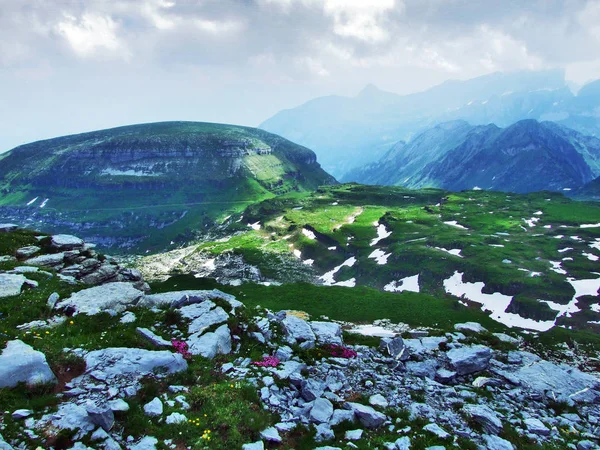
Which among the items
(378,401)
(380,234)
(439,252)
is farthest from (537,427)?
(380,234)

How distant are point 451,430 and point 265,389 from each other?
A: 34.6ft

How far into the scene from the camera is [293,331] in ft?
93.5

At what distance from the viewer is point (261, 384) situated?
19.8 meters

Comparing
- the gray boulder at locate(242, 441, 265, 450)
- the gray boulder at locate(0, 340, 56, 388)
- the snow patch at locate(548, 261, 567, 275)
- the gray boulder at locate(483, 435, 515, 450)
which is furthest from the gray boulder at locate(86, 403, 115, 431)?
the snow patch at locate(548, 261, 567, 275)

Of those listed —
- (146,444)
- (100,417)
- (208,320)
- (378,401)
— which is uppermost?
(100,417)

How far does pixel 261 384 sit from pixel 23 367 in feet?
37.8

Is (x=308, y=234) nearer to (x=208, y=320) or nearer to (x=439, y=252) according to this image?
(x=439, y=252)

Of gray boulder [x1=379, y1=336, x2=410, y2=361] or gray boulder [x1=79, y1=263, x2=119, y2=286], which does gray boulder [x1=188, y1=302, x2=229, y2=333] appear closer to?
gray boulder [x1=379, y1=336, x2=410, y2=361]

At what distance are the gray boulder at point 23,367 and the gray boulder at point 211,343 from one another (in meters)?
7.75

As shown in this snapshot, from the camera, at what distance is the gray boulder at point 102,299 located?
2351cm

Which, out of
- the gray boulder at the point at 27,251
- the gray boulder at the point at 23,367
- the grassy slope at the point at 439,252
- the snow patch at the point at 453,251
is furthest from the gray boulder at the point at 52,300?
the snow patch at the point at 453,251

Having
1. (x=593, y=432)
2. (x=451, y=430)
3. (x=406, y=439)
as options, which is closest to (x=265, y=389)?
(x=406, y=439)

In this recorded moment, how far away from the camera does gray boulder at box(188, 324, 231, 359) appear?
71.4 feet

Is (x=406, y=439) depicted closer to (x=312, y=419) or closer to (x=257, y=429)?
(x=312, y=419)
